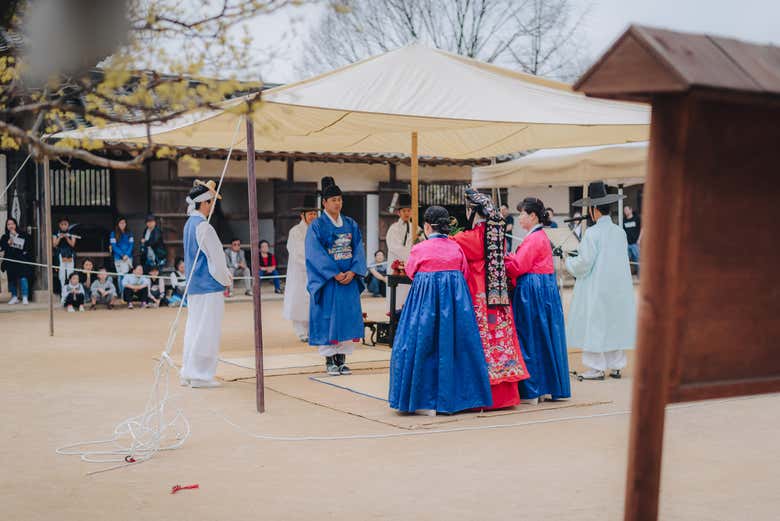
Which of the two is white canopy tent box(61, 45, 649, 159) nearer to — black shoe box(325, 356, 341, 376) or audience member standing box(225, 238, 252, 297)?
black shoe box(325, 356, 341, 376)

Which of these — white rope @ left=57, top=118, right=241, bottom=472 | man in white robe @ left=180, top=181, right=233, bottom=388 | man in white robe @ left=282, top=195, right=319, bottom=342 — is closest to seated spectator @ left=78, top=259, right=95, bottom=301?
man in white robe @ left=282, top=195, right=319, bottom=342

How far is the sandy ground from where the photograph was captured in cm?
441

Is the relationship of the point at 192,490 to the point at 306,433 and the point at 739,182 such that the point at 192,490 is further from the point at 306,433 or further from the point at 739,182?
the point at 739,182

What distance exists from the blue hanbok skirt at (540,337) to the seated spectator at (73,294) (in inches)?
366

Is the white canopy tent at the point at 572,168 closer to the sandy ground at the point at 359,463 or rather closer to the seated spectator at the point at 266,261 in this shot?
the sandy ground at the point at 359,463

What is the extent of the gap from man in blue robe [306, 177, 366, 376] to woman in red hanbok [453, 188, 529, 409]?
168 centimetres

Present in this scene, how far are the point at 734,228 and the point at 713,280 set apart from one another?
5.9 inches

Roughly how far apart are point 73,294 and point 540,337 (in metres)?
9.49

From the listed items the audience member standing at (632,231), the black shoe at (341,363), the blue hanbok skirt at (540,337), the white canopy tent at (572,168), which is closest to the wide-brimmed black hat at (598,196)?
the blue hanbok skirt at (540,337)

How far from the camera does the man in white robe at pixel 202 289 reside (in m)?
7.87

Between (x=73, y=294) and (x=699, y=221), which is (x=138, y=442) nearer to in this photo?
(x=699, y=221)

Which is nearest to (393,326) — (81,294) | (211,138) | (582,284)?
(582,284)

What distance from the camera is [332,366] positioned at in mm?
8453

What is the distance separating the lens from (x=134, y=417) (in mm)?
6516
